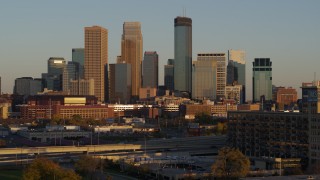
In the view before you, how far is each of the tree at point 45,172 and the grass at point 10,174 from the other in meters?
5.26

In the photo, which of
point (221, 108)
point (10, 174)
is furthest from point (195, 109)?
point (10, 174)

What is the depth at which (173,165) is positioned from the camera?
225 feet

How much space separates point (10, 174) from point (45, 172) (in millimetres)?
10482

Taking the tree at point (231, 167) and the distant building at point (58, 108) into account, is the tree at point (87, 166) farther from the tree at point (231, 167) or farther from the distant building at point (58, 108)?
the distant building at point (58, 108)

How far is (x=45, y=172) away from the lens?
2061 inches

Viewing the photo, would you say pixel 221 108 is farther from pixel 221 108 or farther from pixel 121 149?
pixel 121 149

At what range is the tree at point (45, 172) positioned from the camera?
49.2 m

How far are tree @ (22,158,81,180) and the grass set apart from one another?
526 cm

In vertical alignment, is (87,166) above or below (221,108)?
below

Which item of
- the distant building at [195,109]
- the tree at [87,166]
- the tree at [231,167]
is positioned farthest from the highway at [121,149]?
the distant building at [195,109]

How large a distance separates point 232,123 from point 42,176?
1309 inches

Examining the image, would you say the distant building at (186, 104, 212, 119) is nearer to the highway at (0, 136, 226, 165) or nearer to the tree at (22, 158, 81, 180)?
the highway at (0, 136, 226, 165)

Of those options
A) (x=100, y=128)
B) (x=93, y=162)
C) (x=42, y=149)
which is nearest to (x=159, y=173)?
(x=93, y=162)

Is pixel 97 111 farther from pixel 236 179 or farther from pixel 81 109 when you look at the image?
pixel 236 179
